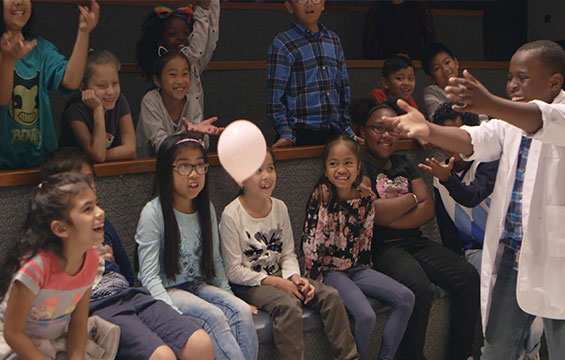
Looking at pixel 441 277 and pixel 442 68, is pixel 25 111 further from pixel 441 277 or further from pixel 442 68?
pixel 442 68

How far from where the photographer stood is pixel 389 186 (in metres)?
3.10

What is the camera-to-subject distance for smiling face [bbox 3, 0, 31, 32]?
7.73ft

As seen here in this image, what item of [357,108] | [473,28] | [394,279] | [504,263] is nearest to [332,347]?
[394,279]

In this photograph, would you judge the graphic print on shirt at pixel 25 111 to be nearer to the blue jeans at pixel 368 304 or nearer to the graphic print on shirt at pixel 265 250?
the graphic print on shirt at pixel 265 250

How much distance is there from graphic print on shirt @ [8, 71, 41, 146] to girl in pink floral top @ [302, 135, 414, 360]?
3.81 feet

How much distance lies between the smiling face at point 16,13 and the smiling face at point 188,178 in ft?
2.41

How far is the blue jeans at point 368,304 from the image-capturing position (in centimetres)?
267

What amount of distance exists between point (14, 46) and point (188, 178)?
0.76 metres

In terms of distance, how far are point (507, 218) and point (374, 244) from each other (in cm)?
90

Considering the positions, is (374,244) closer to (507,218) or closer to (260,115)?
(507,218)

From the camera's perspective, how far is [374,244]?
310 centimetres

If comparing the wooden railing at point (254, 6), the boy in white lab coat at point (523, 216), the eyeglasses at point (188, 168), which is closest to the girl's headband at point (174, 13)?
the wooden railing at point (254, 6)

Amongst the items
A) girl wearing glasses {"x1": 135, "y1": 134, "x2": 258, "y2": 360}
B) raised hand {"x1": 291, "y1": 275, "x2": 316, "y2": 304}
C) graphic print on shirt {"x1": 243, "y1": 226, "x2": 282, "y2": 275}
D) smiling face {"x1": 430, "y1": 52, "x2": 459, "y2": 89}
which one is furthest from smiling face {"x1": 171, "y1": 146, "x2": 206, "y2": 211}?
smiling face {"x1": 430, "y1": 52, "x2": 459, "y2": 89}

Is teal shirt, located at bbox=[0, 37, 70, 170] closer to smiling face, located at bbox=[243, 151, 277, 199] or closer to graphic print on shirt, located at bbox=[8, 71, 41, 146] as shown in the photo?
graphic print on shirt, located at bbox=[8, 71, 41, 146]
